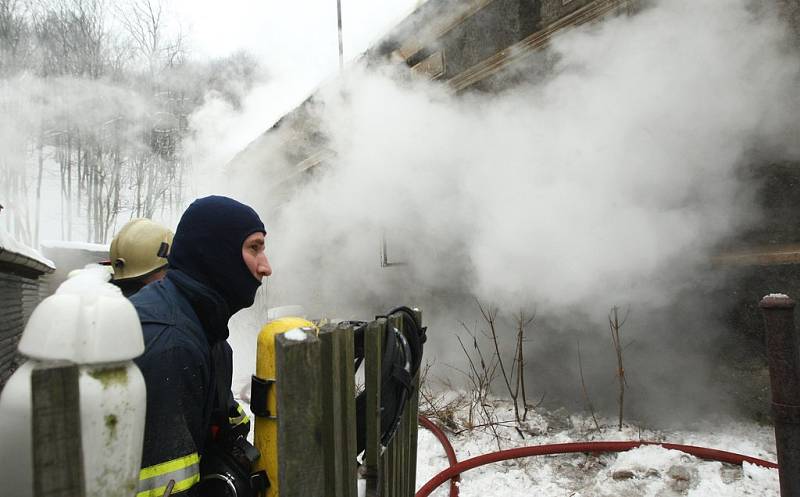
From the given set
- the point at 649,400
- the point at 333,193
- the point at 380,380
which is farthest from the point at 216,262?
the point at 333,193

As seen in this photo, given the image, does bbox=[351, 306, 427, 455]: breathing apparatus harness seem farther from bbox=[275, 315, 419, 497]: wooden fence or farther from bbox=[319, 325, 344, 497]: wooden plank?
bbox=[319, 325, 344, 497]: wooden plank

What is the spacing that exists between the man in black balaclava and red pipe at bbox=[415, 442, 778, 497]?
6.38 ft

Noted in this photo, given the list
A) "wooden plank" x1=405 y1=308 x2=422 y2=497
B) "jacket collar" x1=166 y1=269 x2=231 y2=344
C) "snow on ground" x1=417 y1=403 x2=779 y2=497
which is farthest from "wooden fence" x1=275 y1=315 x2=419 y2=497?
A: "snow on ground" x1=417 y1=403 x2=779 y2=497

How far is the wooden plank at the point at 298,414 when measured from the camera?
122cm

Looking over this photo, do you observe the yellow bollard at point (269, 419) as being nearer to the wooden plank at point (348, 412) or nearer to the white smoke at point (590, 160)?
the wooden plank at point (348, 412)

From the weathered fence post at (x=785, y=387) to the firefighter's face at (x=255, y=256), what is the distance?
2798mm

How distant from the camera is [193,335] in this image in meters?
1.46

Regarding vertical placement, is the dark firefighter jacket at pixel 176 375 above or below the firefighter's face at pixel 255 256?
below

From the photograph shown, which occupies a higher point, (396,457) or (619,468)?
(396,457)

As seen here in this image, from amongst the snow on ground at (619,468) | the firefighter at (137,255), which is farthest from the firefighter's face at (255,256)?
the snow on ground at (619,468)

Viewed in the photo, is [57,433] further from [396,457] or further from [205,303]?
[396,457]

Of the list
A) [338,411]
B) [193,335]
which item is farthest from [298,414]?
[193,335]

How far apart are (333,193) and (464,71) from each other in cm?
330

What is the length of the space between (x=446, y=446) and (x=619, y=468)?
4.63 feet
